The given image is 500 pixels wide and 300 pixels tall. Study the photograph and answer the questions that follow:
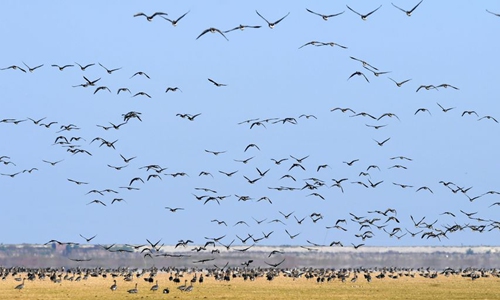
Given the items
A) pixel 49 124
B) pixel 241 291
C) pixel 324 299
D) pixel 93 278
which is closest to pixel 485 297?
pixel 324 299

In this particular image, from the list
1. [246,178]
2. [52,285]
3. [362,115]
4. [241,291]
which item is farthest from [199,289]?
[362,115]

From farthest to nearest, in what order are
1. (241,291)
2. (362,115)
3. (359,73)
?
(241,291) → (362,115) → (359,73)

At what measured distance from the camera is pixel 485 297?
239 feet

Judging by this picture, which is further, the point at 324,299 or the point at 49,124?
the point at 324,299

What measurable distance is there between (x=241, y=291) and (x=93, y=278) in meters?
29.6

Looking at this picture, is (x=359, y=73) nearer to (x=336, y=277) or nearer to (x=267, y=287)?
(x=267, y=287)

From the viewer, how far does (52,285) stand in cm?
8669

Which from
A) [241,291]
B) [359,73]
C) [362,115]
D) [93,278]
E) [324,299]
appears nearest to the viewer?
[359,73]

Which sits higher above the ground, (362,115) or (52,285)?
(362,115)

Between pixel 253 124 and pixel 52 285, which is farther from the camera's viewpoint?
pixel 52 285

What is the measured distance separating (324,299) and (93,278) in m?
40.9

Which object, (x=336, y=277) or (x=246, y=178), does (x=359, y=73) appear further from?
(x=336, y=277)

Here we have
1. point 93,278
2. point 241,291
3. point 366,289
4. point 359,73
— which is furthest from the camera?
point 93,278

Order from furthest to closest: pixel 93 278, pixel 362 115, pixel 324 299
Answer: pixel 93 278 < pixel 324 299 < pixel 362 115
